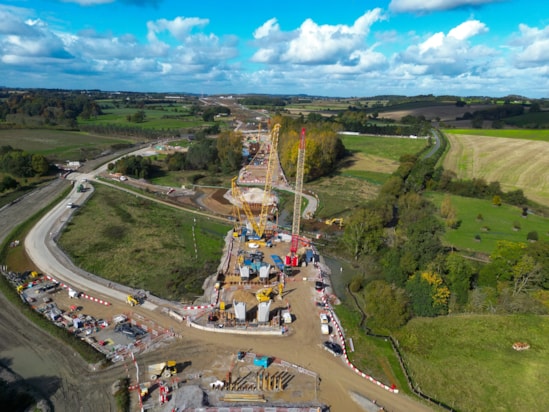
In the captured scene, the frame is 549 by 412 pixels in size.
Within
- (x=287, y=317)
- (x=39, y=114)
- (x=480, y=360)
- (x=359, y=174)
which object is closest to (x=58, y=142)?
(x=39, y=114)

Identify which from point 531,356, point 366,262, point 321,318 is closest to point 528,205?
point 366,262

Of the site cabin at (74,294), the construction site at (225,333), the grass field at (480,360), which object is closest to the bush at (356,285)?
the construction site at (225,333)

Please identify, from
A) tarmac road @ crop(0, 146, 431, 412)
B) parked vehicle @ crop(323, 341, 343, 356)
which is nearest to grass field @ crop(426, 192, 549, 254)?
parked vehicle @ crop(323, 341, 343, 356)

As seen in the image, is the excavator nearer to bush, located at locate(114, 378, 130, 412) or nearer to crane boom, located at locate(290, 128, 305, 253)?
crane boom, located at locate(290, 128, 305, 253)

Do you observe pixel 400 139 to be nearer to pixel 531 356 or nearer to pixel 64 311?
pixel 531 356

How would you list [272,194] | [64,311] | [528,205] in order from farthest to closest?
[272,194] < [528,205] < [64,311]

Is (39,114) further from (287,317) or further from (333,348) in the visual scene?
(333,348)
